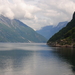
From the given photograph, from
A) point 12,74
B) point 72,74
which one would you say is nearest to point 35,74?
point 12,74

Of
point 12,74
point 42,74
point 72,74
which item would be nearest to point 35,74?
point 42,74

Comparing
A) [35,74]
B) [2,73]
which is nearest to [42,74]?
[35,74]

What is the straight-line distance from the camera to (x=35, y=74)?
73.2m

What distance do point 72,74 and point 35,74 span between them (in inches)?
592

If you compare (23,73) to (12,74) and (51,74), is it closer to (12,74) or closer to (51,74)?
(12,74)

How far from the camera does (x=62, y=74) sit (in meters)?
73.3

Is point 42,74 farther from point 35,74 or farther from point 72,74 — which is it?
point 72,74

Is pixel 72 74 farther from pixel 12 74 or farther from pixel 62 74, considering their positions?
pixel 12 74

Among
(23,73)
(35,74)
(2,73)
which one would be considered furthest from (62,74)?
(2,73)

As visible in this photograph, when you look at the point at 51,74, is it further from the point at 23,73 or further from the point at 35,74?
the point at 23,73

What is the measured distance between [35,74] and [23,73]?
5.21 meters

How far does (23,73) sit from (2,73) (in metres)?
8.66

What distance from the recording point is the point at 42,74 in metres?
73.1

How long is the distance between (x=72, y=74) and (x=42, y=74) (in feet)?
40.0
